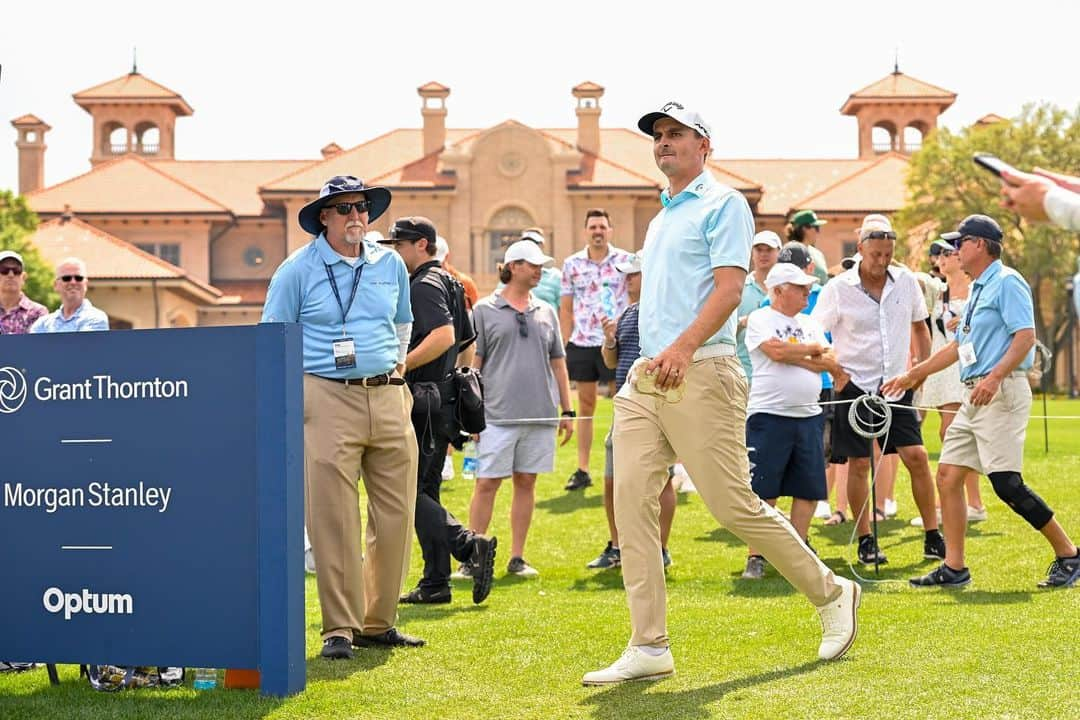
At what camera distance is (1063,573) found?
8281 millimetres

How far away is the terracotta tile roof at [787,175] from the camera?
234 ft

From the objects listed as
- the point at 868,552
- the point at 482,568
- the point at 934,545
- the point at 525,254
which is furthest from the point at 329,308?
the point at 934,545

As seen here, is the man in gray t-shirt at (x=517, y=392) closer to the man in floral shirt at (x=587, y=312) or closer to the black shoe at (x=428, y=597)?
the black shoe at (x=428, y=597)

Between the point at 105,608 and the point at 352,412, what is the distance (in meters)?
1.49

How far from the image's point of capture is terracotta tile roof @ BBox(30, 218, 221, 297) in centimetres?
5841

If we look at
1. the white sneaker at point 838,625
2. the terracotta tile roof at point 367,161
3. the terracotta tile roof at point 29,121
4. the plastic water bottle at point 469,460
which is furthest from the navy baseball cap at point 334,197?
the terracotta tile roof at point 29,121

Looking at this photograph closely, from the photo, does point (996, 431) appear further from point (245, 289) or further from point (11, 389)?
point (245, 289)

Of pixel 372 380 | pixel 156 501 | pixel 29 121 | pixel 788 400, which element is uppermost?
pixel 29 121

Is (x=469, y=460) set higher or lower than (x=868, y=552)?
higher

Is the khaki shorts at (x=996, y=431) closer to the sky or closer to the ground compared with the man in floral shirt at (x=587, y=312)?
closer to the ground

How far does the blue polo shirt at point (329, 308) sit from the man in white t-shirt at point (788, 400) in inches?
129

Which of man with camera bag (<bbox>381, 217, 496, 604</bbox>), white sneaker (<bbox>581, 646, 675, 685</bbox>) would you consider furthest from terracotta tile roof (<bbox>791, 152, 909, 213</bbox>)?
white sneaker (<bbox>581, 646, 675, 685</bbox>)

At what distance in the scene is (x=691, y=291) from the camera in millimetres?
6059

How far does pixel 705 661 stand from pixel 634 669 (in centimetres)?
54
